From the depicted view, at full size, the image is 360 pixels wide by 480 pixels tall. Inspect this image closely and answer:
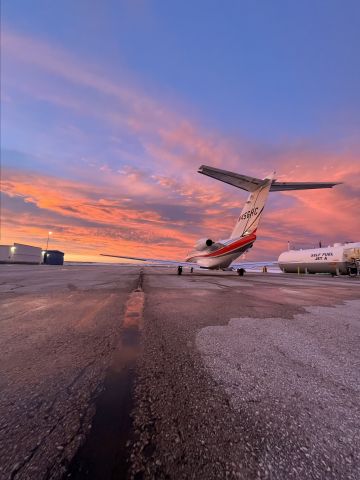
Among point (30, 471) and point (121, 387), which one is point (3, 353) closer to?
point (121, 387)

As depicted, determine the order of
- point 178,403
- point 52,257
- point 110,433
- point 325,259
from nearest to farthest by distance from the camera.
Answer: point 110,433
point 178,403
point 325,259
point 52,257

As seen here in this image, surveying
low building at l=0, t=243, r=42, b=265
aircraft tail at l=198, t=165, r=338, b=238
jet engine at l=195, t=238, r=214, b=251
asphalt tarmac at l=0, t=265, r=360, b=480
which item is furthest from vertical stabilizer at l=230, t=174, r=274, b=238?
low building at l=0, t=243, r=42, b=265

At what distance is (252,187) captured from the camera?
21359mm

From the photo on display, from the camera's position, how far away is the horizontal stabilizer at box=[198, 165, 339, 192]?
2001cm

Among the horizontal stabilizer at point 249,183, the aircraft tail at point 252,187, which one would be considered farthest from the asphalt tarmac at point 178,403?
the horizontal stabilizer at point 249,183

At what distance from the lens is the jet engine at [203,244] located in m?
22.5

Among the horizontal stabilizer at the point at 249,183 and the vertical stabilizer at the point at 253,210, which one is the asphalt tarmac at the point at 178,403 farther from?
the horizontal stabilizer at the point at 249,183

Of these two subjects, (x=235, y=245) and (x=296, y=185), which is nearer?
(x=235, y=245)

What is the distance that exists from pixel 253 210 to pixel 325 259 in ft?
66.9

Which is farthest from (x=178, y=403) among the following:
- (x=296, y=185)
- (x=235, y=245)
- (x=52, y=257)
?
(x=52, y=257)

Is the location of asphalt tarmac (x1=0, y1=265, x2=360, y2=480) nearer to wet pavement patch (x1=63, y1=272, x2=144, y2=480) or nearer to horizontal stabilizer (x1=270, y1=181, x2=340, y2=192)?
wet pavement patch (x1=63, y1=272, x2=144, y2=480)

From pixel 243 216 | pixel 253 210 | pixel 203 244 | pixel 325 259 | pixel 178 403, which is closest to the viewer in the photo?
pixel 178 403

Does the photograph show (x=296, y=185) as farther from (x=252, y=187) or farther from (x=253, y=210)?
(x=253, y=210)

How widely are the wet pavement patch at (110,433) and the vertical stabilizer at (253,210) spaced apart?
19652mm
